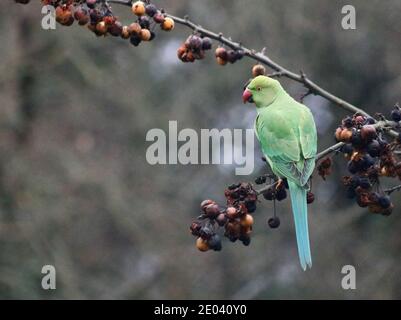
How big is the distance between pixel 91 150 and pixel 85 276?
1.78m

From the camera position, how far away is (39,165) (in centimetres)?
1021

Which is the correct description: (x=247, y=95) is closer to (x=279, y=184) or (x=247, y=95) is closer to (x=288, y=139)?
(x=288, y=139)

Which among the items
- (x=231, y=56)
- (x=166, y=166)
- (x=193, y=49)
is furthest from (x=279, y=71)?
(x=166, y=166)

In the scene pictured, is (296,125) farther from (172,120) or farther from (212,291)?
(212,291)

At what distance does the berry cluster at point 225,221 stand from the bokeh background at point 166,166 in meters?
5.84

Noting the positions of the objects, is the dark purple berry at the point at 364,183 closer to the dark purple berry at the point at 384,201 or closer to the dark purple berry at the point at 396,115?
the dark purple berry at the point at 384,201

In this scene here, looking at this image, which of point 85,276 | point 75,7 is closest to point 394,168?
point 75,7

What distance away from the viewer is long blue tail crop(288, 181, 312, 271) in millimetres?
3543

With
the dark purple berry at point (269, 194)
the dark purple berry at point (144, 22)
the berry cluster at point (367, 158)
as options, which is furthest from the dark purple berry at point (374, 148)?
the dark purple berry at point (144, 22)

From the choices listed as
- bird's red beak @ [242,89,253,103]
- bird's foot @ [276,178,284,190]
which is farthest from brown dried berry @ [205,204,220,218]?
bird's red beak @ [242,89,253,103]

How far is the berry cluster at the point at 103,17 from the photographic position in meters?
3.58

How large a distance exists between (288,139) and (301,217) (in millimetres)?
572

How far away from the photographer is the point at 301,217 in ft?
12.2

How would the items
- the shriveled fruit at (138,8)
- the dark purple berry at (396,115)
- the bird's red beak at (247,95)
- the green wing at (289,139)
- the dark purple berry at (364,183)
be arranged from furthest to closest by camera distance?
1. the bird's red beak at (247,95)
2. the green wing at (289,139)
3. the shriveled fruit at (138,8)
4. the dark purple berry at (364,183)
5. the dark purple berry at (396,115)
